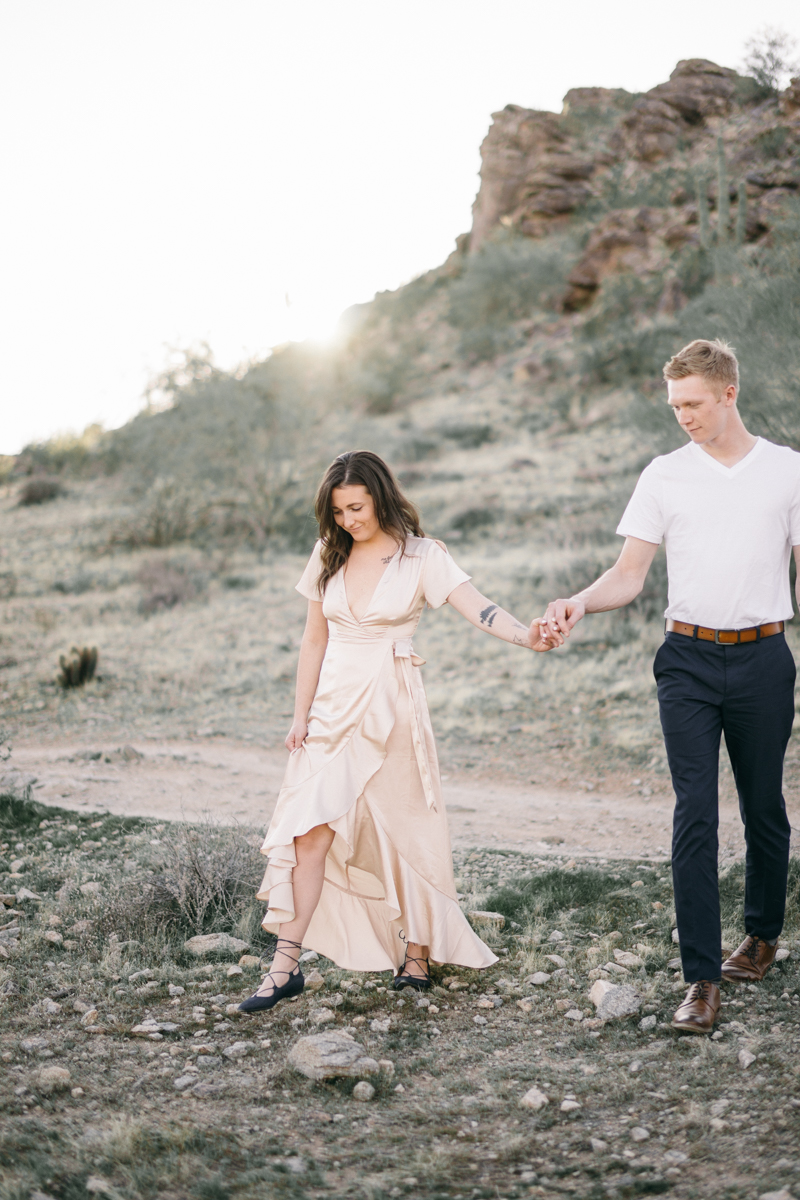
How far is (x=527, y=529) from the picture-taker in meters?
17.2

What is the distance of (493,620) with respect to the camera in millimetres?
3369

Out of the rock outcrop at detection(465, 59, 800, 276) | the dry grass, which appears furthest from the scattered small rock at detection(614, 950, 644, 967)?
the rock outcrop at detection(465, 59, 800, 276)

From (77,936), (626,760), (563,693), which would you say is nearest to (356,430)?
(563,693)

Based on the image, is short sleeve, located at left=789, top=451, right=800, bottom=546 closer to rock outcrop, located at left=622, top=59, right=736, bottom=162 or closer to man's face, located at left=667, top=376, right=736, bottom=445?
man's face, located at left=667, top=376, right=736, bottom=445

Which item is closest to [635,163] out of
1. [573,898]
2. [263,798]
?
[263,798]

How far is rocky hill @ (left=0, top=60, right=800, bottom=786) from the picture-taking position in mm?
9891

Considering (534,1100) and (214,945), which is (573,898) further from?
(534,1100)

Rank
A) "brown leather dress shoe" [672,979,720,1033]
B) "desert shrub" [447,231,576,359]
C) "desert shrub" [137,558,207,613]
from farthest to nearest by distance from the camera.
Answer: "desert shrub" [447,231,576,359] < "desert shrub" [137,558,207,613] < "brown leather dress shoe" [672,979,720,1033]

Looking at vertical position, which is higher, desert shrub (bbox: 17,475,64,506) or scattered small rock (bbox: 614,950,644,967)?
desert shrub (bbox: 17,475,64,506)

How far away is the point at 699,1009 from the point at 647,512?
165 cm

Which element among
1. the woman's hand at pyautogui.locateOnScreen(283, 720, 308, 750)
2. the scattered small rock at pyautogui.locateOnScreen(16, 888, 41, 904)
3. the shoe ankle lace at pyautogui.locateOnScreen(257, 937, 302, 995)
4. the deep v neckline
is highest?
the deep v neckline

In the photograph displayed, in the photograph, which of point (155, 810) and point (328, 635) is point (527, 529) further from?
point (328, 635)

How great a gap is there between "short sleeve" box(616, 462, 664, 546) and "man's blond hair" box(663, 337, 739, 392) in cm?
33

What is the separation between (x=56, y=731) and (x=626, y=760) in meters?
5.51
